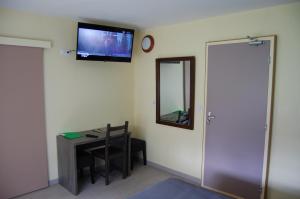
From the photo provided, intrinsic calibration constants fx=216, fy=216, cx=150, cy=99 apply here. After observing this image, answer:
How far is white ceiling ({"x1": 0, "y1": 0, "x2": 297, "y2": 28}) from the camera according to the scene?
2455mm

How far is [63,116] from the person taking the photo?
3.35m

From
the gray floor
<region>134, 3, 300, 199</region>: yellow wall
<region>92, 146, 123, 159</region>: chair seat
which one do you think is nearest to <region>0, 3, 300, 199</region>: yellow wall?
<region>134, 3, 300, 199</region>: yellow wall

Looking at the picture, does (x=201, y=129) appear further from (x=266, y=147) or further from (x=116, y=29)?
(x=116, y=29)

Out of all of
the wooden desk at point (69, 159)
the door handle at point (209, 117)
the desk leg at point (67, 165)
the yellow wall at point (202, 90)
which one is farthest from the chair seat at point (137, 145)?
the door handle at point (209, 117)

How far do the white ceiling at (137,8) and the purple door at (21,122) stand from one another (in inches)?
24.7

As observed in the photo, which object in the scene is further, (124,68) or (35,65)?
(124,68)

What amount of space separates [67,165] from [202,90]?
225 centimetres

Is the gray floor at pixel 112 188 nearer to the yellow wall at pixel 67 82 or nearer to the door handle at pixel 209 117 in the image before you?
the yellow wall at pixel 67 82

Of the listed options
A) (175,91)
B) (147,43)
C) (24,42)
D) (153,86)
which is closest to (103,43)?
(147,43)

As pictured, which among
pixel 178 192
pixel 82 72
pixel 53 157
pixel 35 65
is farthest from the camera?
pixel 82 72

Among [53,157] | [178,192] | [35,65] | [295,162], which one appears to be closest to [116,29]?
[35,65]

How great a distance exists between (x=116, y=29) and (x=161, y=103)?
146cm

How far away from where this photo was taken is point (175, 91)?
12.0 feet

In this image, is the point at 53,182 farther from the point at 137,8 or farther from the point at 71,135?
the point at 137,8
